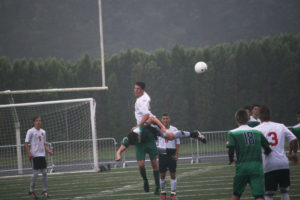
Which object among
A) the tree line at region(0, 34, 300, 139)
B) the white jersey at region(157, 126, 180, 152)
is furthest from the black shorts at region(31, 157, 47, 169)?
the tree line at region(0, 34, 300, 139)

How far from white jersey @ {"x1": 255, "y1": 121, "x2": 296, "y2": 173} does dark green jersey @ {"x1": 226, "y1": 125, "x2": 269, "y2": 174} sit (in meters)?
0.52

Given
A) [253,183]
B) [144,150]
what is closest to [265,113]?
[253,183]

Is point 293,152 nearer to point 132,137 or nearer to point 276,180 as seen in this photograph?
point 276,180

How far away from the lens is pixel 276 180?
332 inches

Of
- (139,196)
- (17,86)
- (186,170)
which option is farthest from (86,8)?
(139,196)

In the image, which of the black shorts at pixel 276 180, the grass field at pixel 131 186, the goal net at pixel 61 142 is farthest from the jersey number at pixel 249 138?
the goal net at pixel 61 142

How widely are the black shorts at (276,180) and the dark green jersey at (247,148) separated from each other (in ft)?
2.05

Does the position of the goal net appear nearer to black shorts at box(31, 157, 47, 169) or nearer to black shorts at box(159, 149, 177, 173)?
black shorts at box(31, 157, 47, 169)

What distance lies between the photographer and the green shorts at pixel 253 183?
7863 millimetres

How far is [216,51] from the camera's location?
4544cm

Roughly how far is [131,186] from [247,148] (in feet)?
24.5

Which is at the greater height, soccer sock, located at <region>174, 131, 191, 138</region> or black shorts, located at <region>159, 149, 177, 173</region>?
soccer sock, located at <region>174, 131, 191, 138</region>

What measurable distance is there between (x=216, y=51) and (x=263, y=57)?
4.72 metres

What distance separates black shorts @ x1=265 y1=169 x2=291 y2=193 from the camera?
8.44 meters
